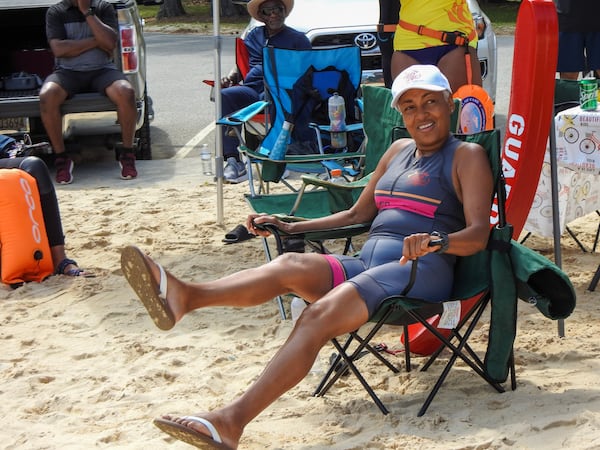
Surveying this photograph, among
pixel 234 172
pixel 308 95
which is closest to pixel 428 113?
pixel 308 95

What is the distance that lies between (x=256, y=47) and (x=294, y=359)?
502cm

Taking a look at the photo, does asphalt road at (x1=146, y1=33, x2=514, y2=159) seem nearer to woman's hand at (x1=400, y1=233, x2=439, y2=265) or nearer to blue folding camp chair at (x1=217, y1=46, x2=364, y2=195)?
blue folding camp chair at (x1=217, y1=46, x2=364, y2=195)

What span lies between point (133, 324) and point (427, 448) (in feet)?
6.42

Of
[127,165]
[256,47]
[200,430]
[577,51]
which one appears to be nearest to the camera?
[200,430]

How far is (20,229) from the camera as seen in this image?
17.9 feet

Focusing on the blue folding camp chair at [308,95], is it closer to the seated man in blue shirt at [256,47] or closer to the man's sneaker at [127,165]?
the seated man in blue shirt at [256,47]

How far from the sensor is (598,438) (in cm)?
327

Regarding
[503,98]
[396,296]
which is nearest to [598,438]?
[396,296]

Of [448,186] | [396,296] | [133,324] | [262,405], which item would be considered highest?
[448,186]

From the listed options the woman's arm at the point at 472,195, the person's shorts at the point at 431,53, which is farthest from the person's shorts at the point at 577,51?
the woman's arm at the point at 472,195

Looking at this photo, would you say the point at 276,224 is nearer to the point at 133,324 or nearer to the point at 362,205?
the point at 362,205

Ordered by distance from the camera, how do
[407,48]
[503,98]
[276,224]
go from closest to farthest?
[276,224], [407,48], [503,98]

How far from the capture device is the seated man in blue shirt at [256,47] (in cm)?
751

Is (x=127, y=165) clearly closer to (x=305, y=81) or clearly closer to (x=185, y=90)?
(x=305, y=81)
